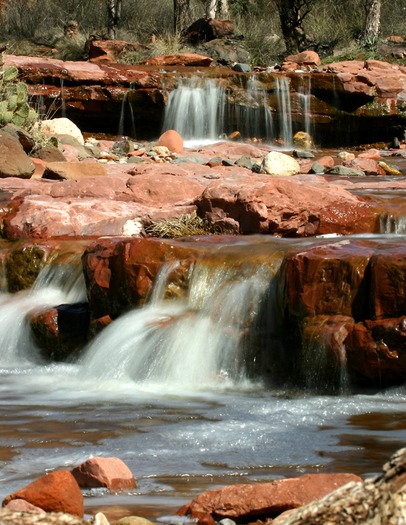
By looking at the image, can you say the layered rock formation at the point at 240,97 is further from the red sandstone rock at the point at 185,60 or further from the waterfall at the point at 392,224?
the waterfall at the point at 392,224

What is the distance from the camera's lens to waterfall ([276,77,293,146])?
72.8 ft

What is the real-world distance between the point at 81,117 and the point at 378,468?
60.4 ft

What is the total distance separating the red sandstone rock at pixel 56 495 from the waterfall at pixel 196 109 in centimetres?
1830

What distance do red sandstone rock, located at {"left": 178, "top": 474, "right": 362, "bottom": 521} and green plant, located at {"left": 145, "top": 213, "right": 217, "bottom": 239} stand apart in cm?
694

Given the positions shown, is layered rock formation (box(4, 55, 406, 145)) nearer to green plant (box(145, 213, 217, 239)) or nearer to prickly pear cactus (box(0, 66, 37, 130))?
prickly pear cactus (box(0, 66, 37, 130))

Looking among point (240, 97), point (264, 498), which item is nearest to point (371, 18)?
point (240, 97)

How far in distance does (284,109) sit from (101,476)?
60.7ft

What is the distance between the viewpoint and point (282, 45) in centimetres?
3097

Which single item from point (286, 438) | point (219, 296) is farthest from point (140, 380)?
point (286, 438)

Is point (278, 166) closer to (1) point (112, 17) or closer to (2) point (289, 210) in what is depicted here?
(2) point (289, 210)

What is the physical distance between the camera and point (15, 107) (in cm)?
1797

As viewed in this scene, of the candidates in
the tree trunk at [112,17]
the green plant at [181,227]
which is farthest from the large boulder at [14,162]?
the tree trunk at [112,17]

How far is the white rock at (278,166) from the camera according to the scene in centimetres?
1590

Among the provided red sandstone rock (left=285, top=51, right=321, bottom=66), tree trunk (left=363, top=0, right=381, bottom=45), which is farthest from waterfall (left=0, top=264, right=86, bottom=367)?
tree trunk (left=363, top=0, right=381, bottom=45)
